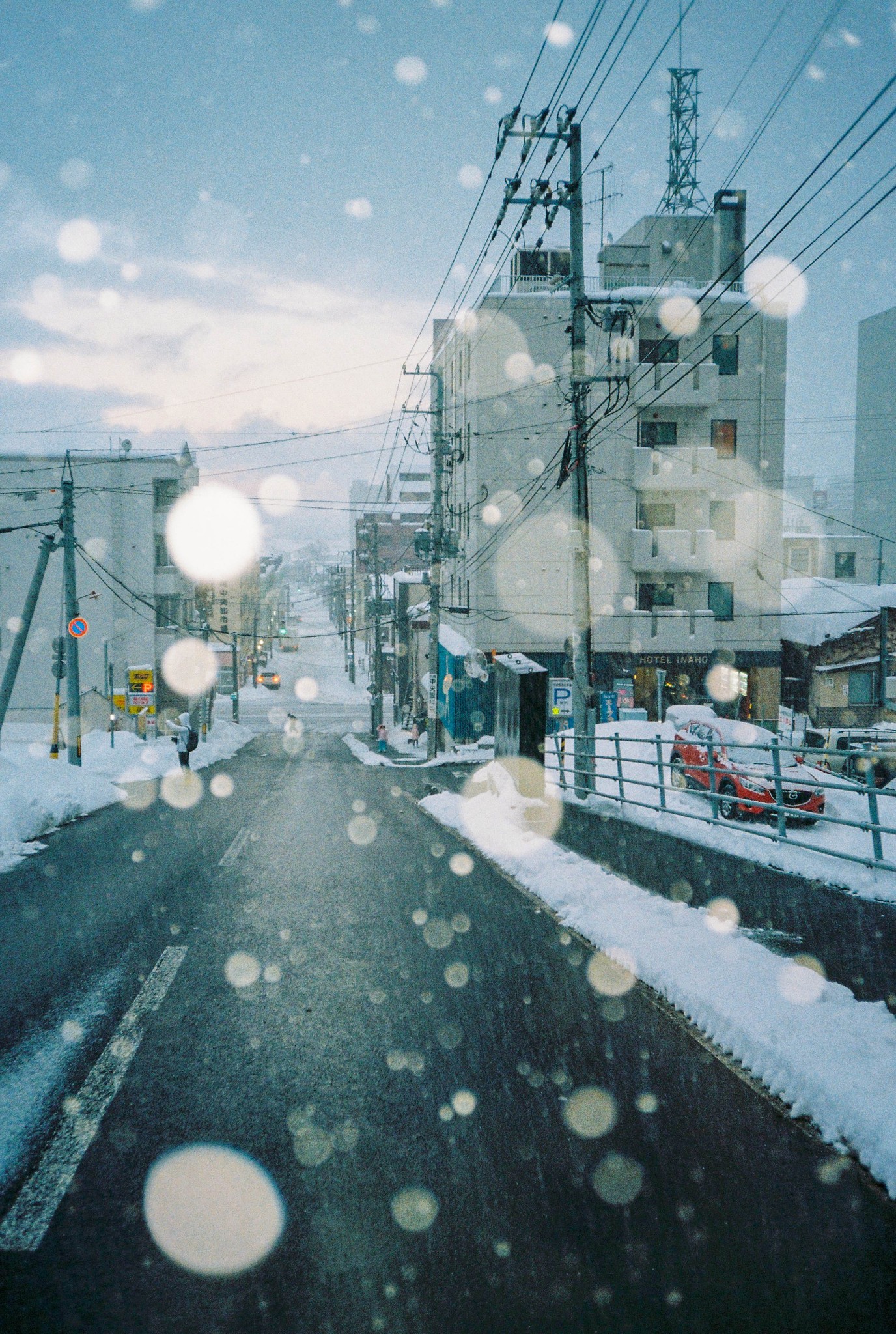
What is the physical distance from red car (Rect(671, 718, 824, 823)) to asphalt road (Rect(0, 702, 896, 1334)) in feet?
26.2

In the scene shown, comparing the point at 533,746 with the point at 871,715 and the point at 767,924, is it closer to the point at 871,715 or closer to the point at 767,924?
the point at 767,924

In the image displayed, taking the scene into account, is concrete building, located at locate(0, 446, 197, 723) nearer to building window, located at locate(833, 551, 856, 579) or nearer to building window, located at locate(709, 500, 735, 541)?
building window, located at locate(709, 500, 735, 541)

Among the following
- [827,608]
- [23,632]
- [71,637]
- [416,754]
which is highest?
[827,608]

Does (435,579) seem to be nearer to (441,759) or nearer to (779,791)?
(441,759)

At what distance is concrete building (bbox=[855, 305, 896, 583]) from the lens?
196ft

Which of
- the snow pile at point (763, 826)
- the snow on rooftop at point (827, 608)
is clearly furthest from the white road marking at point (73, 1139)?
the snow on rooftop at point (827, 608)

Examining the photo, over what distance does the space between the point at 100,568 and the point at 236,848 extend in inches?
1514

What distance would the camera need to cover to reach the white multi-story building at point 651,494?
3750cm

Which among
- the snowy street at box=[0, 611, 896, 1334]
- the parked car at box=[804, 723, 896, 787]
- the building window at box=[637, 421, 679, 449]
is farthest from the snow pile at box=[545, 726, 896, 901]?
the building window at box=[637, 421, 679, 449]

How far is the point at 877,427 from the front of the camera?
60.8m

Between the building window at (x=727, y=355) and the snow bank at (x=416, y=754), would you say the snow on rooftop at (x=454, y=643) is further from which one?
the building window at (x=727, y=355)

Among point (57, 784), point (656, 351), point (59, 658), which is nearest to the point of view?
point (57, 784)

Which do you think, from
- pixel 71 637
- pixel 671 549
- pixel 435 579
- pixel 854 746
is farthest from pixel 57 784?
pixel 671 549

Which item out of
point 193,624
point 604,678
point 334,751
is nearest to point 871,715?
point 604,678
